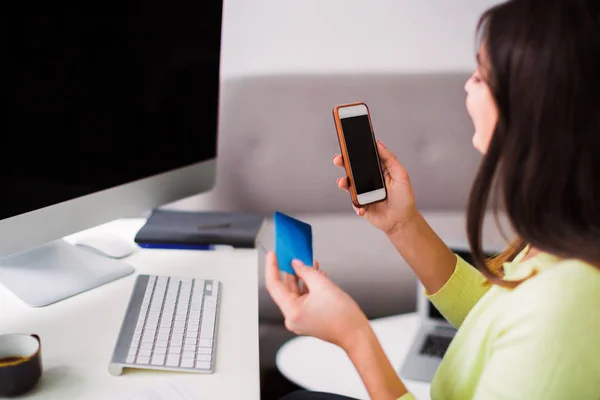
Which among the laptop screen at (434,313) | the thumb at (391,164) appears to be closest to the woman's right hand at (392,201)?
the thumb at (391,164)

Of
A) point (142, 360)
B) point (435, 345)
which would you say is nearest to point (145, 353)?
point (142, 360)

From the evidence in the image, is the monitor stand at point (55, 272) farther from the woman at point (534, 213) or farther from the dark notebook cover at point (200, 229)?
the woman at point (534, 213)

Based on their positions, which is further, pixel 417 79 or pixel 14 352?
pixel 417 79

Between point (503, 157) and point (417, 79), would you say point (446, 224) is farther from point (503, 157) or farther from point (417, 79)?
point (503, 157)

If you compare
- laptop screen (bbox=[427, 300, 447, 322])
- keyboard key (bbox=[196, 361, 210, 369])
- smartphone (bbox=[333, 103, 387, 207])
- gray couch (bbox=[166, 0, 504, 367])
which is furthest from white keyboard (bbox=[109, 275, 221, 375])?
gray couch (bbox=[166, 0, 504, 367])

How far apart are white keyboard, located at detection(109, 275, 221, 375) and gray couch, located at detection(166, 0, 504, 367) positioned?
0.67 m

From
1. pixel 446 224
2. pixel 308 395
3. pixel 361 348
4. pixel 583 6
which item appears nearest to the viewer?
pixel 583 6

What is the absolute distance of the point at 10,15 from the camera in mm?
851

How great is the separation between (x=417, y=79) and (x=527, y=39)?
41.6 inches

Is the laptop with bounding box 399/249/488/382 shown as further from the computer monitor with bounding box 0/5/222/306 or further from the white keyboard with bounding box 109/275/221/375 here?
the computer monitor with bounding box 0/5/222/306

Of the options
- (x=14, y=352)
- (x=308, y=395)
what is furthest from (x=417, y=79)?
(x=14, y=352)

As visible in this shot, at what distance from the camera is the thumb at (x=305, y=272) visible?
2.73 ft

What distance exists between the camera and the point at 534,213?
72 centimetres

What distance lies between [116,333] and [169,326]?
0.08 meters
